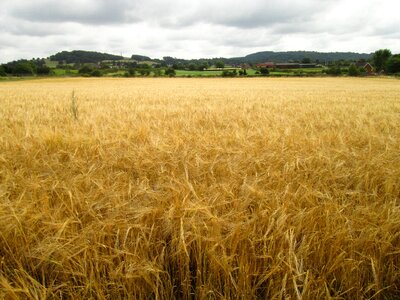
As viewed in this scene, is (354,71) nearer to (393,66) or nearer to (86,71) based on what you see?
(393,66)

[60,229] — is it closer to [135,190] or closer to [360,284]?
[135,190]

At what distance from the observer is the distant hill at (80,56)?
135m

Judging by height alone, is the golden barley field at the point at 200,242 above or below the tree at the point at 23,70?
below

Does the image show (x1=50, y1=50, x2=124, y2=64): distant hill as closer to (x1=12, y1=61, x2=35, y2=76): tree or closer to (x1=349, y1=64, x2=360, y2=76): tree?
(x1=12, y1=61, x2=35, y2=76): tree

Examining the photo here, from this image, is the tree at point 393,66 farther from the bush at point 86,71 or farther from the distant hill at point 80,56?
the distant hill at point 80,56

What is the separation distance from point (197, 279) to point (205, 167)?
4.25 feet

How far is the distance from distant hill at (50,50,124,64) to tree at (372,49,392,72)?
424ft

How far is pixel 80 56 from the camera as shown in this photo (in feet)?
461

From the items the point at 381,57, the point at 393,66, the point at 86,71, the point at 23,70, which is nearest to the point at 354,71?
the point at 393,66

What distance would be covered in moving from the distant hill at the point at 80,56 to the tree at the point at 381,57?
12920 centimetres

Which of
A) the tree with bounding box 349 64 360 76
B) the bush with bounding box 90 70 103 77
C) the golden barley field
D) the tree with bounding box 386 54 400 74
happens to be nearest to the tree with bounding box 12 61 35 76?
the bush with bounding box 90 70 103 77

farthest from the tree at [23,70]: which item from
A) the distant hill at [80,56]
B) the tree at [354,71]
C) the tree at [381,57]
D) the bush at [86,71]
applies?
the tree at [381,57]

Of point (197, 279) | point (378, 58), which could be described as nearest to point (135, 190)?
point (197, 279)

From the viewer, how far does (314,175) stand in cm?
223
